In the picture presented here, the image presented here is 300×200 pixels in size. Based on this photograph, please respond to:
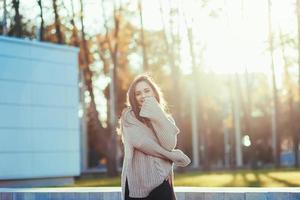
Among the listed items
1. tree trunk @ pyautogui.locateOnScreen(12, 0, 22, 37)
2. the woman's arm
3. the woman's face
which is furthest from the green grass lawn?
tree trunk @ pyautogui.locateOnScreen(12, 0, 22, 37)

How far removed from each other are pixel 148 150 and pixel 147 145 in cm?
4

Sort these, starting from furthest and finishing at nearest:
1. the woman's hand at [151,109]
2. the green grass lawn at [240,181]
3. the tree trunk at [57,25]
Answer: the tree trunk at [57,25], the green grass lawn at [240,181], the woman's hand at [151,109]

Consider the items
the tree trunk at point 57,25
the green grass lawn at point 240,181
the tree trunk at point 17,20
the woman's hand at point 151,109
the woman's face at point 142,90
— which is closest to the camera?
the woman's hand at point 151,109

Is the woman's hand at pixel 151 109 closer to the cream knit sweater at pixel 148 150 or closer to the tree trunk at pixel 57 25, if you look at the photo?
the cream knit sweater at pixel 148 150

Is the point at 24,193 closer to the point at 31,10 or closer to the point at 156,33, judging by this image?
the point at 31,10

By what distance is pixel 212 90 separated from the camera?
44781 mm

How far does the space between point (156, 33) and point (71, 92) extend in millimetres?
13561

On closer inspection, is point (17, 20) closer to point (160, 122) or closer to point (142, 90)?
point (142, 90)

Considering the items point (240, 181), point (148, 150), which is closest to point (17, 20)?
point (240, 181)

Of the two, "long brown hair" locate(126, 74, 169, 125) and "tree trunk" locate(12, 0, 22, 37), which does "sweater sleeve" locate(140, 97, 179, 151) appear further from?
"tree trunk" locate(12, 0, 22, 37)

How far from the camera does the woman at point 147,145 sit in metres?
5.17

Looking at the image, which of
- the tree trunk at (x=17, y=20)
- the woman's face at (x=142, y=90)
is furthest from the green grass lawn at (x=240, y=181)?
the tree trunk at (x=17, y=20)

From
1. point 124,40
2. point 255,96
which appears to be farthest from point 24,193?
point 255,96

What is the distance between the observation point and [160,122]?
16.9 ft
